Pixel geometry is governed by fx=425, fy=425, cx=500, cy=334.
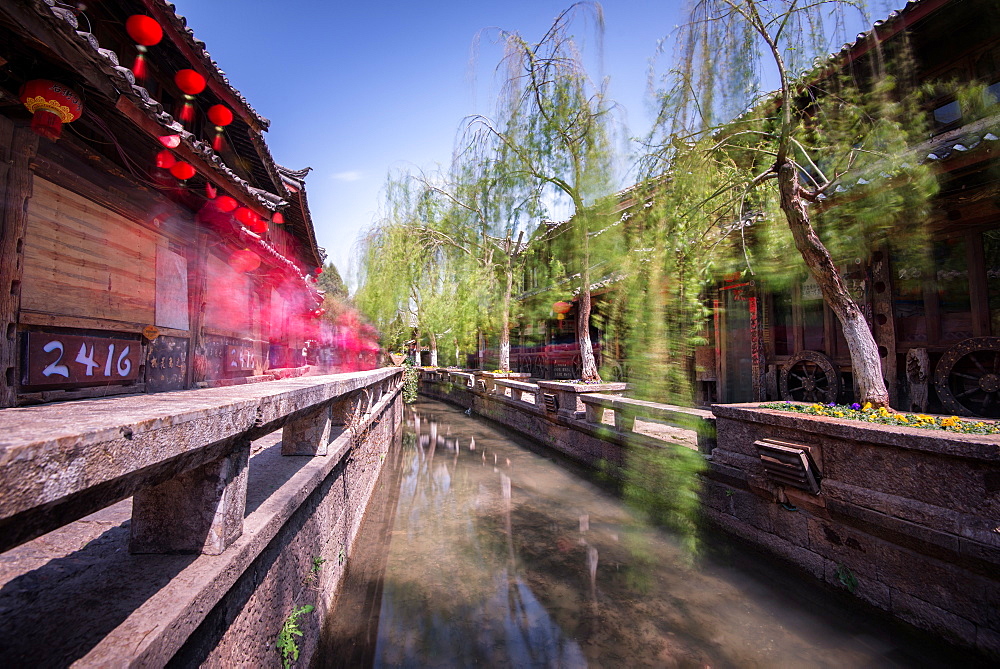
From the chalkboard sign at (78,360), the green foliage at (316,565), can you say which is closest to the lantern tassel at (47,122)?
the chalkboard sign at (78,360)

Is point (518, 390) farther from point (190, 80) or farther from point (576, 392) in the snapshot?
point (190, 80)

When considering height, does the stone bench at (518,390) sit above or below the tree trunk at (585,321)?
below

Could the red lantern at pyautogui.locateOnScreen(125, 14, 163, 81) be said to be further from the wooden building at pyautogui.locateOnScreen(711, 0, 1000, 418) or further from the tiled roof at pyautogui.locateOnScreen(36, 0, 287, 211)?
the wooden building at pyautogui.locateOnScreen(711, 0, 1000, 418)

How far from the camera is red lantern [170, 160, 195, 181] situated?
3.90 meters

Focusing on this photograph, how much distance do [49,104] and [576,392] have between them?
6549 mm

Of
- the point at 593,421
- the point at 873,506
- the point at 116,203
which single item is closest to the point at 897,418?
the point at 873,506

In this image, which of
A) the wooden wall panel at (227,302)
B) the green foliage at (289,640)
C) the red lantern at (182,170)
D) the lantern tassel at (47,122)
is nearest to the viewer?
the green foliage at (289,640)

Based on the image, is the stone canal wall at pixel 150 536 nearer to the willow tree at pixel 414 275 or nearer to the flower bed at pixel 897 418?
the flower bed at pixel 897 418

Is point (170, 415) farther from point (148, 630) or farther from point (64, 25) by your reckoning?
point (64, 25)

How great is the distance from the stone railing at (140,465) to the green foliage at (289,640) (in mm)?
775

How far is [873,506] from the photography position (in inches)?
114

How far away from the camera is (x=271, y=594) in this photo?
1929 mm

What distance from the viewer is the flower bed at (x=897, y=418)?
2.90 m

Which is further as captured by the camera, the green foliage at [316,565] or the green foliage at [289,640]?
the green foliage at [316,565]
